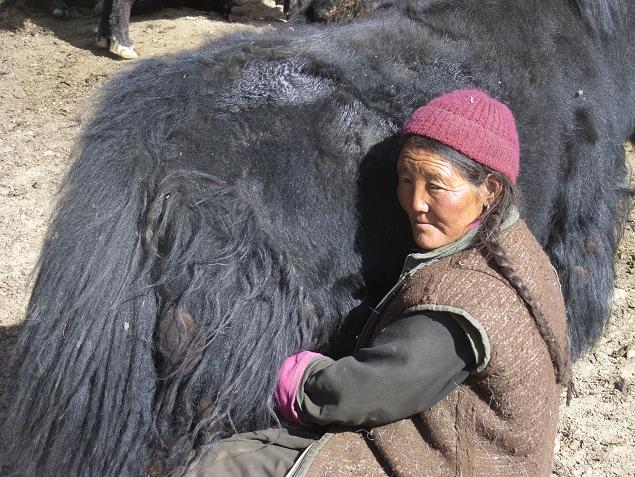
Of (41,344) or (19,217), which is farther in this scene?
(19,217)

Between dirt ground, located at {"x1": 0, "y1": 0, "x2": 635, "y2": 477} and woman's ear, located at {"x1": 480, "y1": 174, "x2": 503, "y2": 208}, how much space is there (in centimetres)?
109

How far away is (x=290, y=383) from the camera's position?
1.76 meters

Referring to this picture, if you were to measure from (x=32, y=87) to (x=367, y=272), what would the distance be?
3573 mm

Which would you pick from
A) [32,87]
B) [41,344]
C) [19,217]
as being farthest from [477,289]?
[32,87]

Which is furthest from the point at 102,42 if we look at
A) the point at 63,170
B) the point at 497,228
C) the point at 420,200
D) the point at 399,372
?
the point at 399,372

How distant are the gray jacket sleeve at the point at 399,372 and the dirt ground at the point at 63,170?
1.02 m

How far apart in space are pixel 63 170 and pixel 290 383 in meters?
1.12

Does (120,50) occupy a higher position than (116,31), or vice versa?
(116,31)

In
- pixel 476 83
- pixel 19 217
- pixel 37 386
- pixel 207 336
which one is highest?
pixel 476 83

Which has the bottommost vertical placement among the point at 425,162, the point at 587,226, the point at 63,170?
the point at 587,226

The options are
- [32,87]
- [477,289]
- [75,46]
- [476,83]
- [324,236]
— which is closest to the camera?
[477,289]

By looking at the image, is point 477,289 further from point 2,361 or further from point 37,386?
point 2,361

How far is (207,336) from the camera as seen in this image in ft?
5.66

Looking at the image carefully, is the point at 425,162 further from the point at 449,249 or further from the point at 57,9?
the point at 57,9
